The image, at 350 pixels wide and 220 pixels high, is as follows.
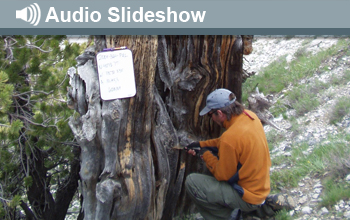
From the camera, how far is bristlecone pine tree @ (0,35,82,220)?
5.01 m

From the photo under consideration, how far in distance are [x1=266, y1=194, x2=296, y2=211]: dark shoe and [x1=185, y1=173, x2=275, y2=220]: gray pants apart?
19cm

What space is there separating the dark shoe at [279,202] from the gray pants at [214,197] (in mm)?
193

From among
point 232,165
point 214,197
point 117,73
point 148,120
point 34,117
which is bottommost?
point 214,197

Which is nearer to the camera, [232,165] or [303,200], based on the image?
[232,165]

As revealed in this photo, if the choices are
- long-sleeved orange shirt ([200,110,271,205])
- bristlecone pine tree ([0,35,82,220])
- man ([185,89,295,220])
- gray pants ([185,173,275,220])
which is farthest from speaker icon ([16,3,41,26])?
gray pants ([185,173,275,220])

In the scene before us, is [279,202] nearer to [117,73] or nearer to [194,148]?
[194,148]

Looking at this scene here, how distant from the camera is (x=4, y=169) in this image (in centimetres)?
514

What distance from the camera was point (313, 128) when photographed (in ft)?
19.8

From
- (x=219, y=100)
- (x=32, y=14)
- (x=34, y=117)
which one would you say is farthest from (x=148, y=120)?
(x=34, y=117)

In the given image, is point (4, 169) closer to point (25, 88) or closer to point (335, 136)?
point (25, 88)

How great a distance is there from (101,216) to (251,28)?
85.6 inches

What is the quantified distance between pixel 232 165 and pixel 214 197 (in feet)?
1.48

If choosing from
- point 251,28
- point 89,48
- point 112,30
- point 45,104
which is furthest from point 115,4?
point 45,104

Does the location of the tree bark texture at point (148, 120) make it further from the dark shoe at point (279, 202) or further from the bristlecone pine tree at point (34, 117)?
the bristlecone pine tree at point (34, 117)
